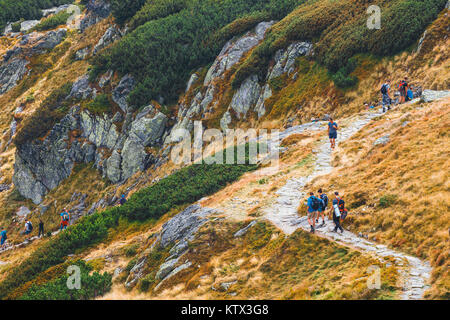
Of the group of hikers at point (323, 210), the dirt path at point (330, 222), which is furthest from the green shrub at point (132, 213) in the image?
the group of hikers at point (323, 210)

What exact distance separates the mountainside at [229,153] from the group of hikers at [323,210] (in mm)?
610

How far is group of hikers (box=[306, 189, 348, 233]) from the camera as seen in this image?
15.3m

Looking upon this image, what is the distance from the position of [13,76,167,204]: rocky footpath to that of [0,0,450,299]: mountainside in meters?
0.18

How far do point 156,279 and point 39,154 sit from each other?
A: 35.1 m

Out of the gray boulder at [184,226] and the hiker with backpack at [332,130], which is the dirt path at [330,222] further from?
the gray boulder at [184,226]

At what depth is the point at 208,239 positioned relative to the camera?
17750 millimetres

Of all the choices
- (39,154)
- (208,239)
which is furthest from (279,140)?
(39,154)

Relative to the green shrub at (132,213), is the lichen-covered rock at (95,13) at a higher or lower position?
higher

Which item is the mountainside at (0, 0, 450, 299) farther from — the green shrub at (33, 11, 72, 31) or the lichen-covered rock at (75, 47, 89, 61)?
the green shrub at (33, 11, 72, 31)

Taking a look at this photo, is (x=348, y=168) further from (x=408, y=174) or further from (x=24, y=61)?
(x=24, y=61)

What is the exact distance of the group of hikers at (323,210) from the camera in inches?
604

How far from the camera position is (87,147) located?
144 feet

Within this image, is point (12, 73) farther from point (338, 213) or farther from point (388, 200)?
point (388, 200)

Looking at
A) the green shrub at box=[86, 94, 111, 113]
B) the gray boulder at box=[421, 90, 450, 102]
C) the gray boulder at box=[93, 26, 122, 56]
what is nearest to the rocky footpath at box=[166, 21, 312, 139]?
the green shrub at box=[86, 94, 111, 113]
